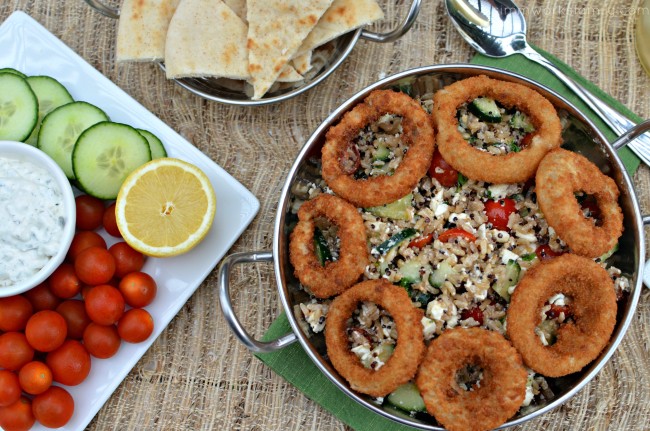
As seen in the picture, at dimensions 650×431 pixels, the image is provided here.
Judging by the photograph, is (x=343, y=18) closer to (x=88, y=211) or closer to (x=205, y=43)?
(x=205, y=43)

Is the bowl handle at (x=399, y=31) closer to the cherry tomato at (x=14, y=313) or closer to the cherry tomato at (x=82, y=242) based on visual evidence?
the cherry tomato at (x=82, y=242)

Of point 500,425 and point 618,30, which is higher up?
point 618,30

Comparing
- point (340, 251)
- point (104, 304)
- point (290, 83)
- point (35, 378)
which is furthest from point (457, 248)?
point (35, 378)

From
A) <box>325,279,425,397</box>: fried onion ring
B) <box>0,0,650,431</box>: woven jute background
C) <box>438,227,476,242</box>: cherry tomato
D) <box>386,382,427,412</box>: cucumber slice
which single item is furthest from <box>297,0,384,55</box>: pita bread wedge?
<box>386,382,427,412</box>: cucumber slice

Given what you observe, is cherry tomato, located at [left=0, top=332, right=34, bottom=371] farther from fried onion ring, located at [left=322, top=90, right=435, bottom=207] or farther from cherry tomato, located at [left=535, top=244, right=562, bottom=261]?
cherry tomato, located at [left=535, top=244, right=562, bottom=261]

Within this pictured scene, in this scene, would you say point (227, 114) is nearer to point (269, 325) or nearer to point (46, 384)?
point (269, 325)

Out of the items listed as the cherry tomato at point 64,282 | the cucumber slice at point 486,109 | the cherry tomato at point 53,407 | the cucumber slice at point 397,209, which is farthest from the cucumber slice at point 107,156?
the cucumber slice at point 486,109

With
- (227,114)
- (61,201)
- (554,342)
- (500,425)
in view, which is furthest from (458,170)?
(61,201)
